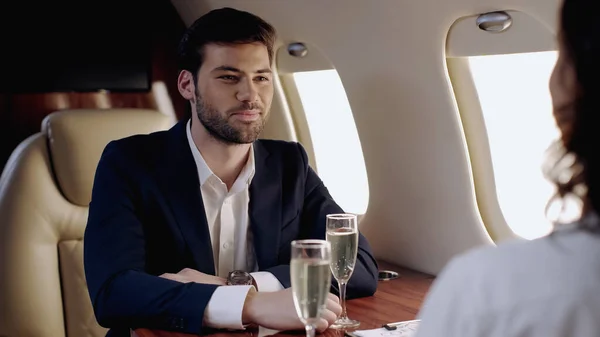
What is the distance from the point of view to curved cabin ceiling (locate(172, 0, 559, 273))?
2.42m

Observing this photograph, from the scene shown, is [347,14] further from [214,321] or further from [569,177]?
[569,177]

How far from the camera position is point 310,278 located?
1.43 m

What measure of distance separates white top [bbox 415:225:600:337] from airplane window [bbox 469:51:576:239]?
1.65 metres

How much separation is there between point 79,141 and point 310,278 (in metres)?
1.61

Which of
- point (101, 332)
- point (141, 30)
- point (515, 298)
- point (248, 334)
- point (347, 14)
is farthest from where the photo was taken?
point (141, 30)

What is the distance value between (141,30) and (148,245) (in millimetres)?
1711

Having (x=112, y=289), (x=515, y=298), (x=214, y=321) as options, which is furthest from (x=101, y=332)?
(x=515, y=298)

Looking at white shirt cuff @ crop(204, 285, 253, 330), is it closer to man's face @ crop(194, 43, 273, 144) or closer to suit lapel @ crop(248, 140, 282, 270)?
suit lapel @ crop(248, 140, 282, 270)

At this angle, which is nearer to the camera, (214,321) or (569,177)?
(569,177)

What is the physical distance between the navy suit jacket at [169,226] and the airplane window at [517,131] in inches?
23.6

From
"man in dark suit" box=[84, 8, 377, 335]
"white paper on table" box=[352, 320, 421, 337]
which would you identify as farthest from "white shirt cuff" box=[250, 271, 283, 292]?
"white paper on table" box=[352, 320, 421, 337]

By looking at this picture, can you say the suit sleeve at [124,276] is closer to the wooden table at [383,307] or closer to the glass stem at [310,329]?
the wooden table at [383,307]

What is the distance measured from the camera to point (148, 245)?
215 cm

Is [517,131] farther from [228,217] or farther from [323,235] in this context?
[228,217]
